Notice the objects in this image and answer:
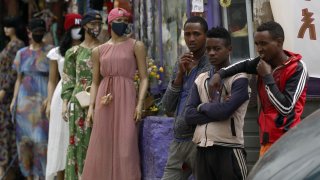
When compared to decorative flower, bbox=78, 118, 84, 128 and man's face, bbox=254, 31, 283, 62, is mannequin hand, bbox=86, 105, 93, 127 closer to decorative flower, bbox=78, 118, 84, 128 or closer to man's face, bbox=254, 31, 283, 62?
decorative flower, bbox=78, 118, 84, 128

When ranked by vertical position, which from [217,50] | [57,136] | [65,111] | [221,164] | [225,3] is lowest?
[57,136]

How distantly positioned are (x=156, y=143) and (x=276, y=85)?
2315mm

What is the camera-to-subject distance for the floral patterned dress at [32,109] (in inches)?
366

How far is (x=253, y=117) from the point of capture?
23.3ft

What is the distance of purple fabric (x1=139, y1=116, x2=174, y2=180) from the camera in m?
7.17

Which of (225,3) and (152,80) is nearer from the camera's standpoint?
(225,3)

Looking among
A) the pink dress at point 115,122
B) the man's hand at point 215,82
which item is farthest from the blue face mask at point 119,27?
the man's hand at point 215,82

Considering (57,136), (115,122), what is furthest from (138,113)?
(57,136)

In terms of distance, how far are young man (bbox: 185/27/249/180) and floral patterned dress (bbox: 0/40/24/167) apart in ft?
15.2

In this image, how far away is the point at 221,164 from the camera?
543 centimetres

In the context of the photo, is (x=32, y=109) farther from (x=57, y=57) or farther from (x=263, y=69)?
(x=263, y=69)

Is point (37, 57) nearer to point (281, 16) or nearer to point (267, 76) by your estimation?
point (281, 16)

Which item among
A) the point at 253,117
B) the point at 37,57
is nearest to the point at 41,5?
the point at 37,57

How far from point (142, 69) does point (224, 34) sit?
2.05 meters
